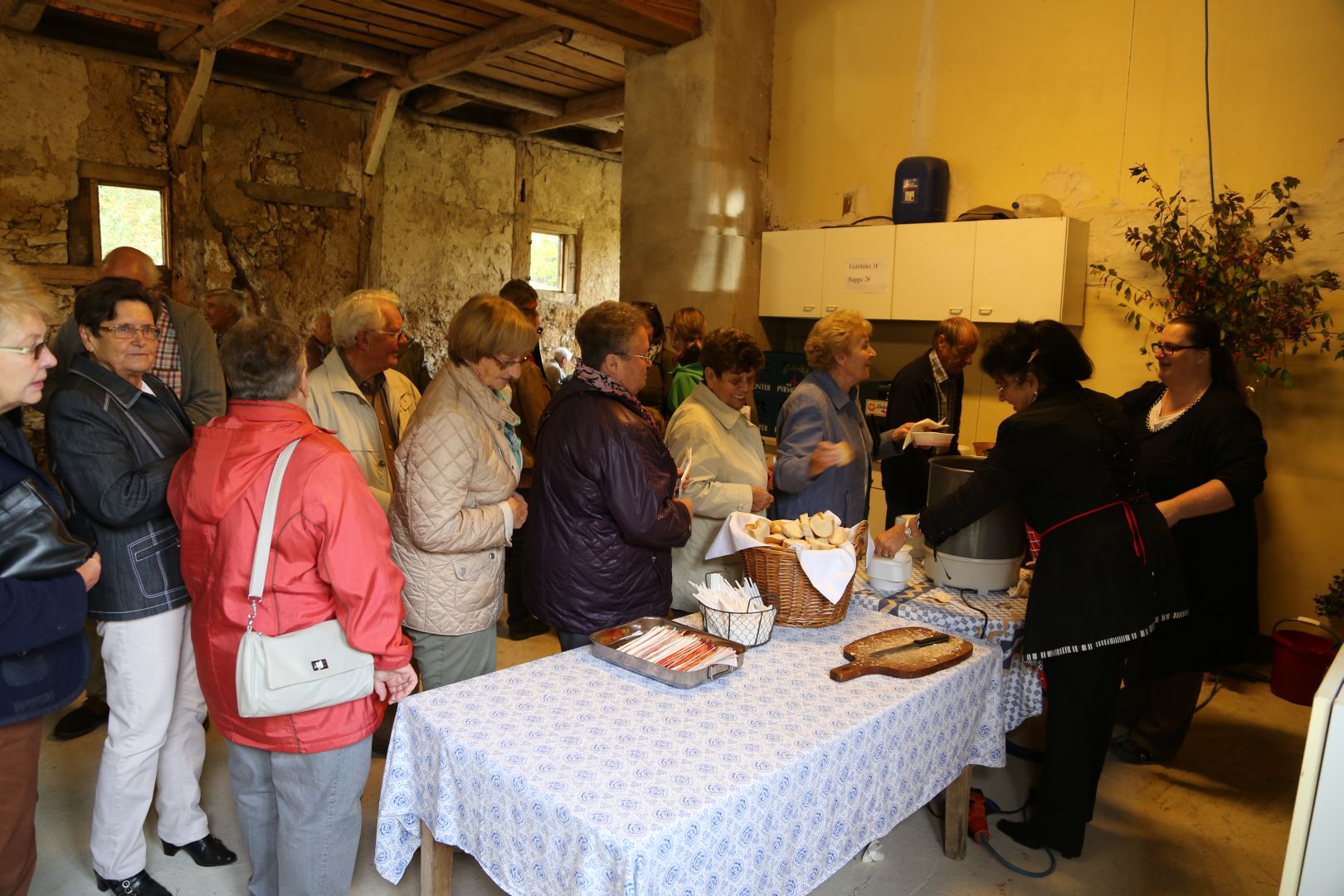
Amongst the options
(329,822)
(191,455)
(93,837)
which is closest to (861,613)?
(329,822)

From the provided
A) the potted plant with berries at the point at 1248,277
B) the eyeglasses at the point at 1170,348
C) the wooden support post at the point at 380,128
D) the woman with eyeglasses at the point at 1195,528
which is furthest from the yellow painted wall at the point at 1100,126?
the wooden support post at the point at 380,128

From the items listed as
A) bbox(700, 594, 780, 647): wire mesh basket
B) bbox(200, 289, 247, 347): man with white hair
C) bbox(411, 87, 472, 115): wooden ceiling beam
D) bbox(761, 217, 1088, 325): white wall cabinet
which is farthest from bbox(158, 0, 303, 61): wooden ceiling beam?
bbox(700, 594, 780, 647): wire mesh basket

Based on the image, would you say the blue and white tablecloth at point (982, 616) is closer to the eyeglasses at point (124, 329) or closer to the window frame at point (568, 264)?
the eyeglasses at point (124, 329)

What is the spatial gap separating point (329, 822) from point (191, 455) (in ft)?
2.93

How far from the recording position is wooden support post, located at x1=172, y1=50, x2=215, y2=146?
626 cm

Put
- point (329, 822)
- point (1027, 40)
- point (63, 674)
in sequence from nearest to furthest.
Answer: point (63, 674), point (329, 822), point (1027, 40)

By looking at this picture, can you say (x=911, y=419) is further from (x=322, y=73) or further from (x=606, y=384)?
(x=322, y=73)

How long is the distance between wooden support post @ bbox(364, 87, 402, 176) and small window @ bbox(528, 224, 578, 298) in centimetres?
203

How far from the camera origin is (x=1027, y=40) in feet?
16.1

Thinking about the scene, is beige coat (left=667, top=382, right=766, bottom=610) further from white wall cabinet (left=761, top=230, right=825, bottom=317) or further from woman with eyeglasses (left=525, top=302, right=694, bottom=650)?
white wall cabinet (left=761, top=230, right=825, bottom=317)

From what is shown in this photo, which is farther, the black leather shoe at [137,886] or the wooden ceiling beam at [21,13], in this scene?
the wooden ceiling beam at [21,13]

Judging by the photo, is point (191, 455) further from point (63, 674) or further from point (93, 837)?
point (93, 837)

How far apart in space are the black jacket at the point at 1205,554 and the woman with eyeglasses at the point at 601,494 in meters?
1.92

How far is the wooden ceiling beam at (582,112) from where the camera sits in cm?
776
